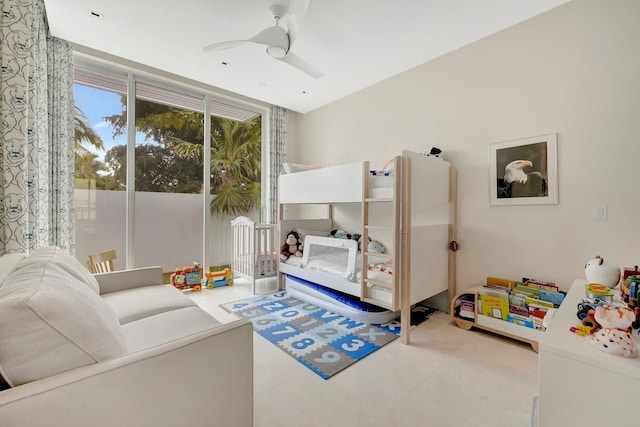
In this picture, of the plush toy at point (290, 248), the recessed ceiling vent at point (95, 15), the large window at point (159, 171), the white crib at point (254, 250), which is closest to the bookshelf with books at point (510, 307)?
the plush toy at point (290, 248)

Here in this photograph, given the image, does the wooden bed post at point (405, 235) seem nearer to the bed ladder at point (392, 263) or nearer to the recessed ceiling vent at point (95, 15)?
the bed ladder at point (392, 263)

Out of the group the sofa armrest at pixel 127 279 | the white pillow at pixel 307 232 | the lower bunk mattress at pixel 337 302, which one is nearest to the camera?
the sofa armrest at pixel 127 279

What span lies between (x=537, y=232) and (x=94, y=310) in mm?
3021

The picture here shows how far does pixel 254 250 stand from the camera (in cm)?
349

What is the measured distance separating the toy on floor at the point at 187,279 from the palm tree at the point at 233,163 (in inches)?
35.8

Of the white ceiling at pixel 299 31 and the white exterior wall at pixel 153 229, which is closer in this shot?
the white ceiling at pixel 299 31

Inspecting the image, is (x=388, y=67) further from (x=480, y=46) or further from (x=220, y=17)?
(x=220, y=17)

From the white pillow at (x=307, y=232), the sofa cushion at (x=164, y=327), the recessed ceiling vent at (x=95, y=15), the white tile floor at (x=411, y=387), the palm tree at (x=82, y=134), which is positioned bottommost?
the white tile floor at (x=411, y=387)

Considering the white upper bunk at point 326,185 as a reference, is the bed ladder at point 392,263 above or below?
below

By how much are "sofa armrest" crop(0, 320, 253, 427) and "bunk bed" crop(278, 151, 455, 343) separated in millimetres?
1510

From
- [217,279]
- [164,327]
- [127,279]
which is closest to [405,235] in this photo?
[164,327]

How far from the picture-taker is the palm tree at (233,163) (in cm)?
398

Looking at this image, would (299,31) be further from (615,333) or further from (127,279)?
(615,333)

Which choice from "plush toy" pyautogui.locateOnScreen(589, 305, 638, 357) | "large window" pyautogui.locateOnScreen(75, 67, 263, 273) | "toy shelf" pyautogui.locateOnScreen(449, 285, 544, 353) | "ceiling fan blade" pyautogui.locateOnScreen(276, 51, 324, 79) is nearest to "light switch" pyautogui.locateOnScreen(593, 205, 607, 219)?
"toy shelf" pyautogui.locateOnScreen(449, 285, 544, 353)
